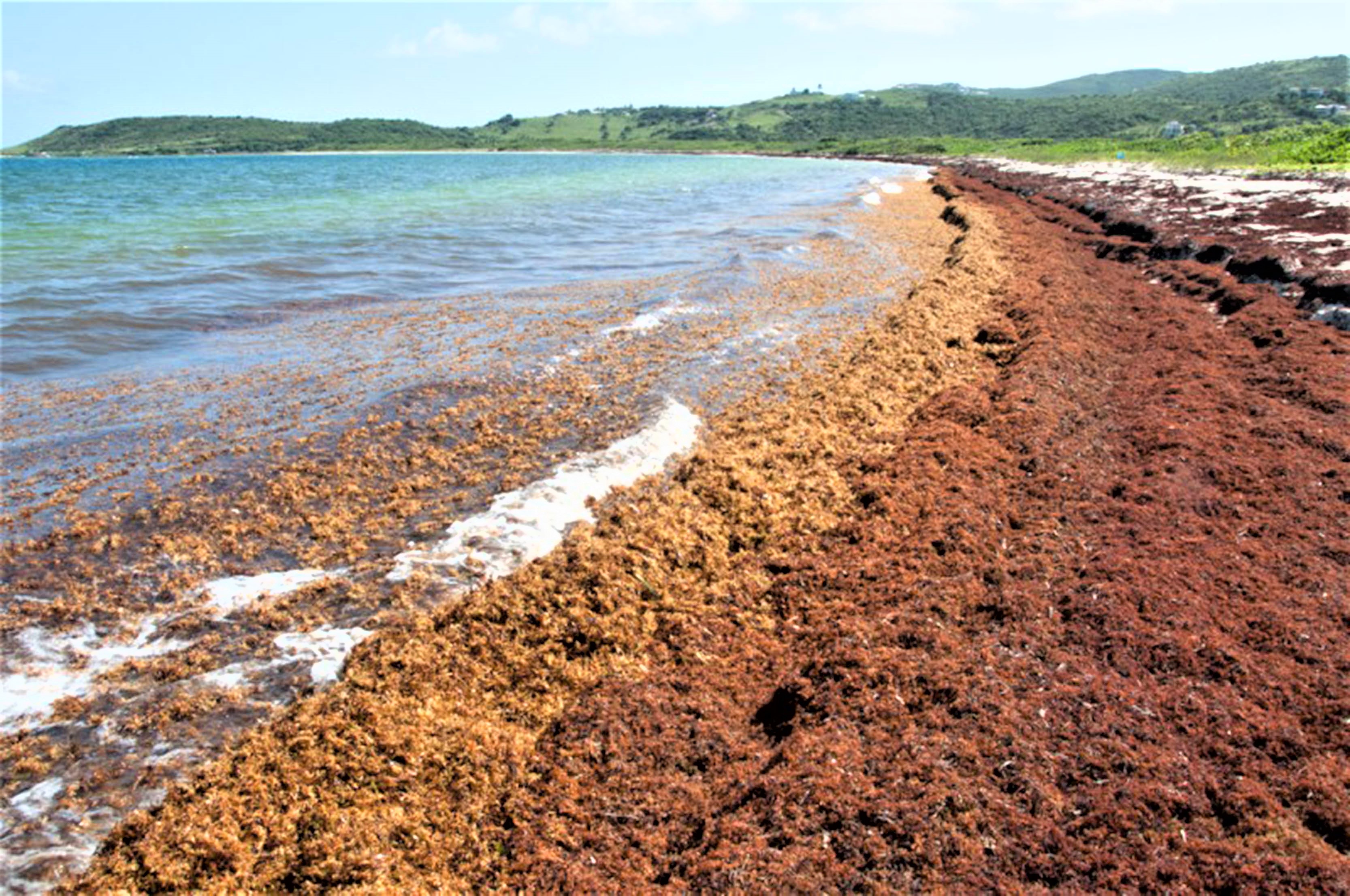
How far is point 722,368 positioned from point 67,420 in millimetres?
7939

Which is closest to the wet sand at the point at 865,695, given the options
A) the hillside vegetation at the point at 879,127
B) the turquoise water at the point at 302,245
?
the turquoise water at the point at 302,245

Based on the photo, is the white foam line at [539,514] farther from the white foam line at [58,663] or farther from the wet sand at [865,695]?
the white foam line at [58,663]

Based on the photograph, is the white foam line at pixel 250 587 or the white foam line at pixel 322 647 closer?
the white foam line at pixel 322 647

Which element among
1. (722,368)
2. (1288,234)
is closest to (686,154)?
(1288,234)

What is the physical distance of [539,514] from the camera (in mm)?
6461

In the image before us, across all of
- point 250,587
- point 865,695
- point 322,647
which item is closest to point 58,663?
point 250,587

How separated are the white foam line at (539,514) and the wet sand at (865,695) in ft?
0.80

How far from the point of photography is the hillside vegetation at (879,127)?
91562mm

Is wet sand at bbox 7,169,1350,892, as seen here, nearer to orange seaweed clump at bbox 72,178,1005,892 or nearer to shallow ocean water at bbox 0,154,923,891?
orange seaweed clump at bbox 72,178,1005,892

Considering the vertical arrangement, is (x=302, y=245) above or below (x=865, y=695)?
above

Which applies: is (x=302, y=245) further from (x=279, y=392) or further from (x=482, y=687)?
(x=482, y=687)

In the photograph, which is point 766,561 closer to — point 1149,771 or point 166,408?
point 1149,771

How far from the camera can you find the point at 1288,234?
18172mm

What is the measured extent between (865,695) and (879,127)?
170 m
